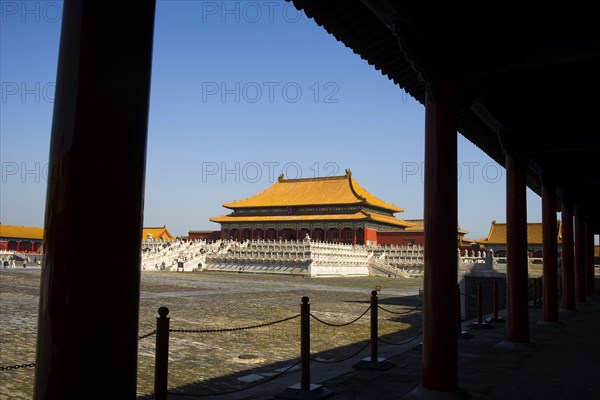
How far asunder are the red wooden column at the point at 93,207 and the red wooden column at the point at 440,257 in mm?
3703

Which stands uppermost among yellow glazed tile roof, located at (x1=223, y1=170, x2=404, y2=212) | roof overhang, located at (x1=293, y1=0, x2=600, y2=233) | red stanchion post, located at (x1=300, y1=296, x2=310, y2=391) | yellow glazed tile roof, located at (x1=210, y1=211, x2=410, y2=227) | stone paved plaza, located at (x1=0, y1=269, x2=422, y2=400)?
yellow glazed tile roof, located at (x1=223, y1=170, x2=404, y2=212)

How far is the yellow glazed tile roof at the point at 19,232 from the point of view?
2280 inches

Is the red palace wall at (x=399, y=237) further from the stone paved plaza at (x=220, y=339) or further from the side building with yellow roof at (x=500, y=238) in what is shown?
the stone paved plaza at (x=220, y=339)

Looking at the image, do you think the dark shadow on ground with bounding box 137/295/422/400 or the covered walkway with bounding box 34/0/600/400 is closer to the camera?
the covered walkway with bounding box 34/0/600/400

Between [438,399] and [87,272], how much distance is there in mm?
4067

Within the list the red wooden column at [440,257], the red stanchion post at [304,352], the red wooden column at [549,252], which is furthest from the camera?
the red wooden column at [549,252]

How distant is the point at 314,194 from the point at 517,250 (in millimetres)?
53054

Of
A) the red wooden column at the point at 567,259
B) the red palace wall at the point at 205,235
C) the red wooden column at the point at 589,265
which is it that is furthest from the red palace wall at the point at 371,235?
the red wooden column at the point at 567,259

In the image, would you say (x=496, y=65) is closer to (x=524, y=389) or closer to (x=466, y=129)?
(x=466, y=129)

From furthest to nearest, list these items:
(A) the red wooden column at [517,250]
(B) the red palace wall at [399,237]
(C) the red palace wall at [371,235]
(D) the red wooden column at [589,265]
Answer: (B) the red palace wall at [399,237] < (C) the red palace wall at [371,235] < (D) the red wooden column at [589,265] < (A) the red wooden column at [517,250]

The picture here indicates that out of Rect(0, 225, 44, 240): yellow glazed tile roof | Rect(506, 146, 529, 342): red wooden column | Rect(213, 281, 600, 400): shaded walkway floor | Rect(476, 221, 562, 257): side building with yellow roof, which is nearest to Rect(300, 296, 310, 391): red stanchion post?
Rect(213, 281, 600, 400): shaded walkway floor

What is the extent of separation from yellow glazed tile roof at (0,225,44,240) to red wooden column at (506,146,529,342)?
198 ft

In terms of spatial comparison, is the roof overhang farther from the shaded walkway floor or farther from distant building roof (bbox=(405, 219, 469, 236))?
distant building roof (bbox=(405, 219, 469, 236))

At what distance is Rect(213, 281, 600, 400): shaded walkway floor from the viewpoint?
5324 millimetres
